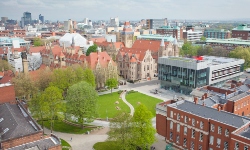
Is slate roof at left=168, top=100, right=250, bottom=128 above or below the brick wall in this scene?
above

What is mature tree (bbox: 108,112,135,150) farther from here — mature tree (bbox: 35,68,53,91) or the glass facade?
the glass facade

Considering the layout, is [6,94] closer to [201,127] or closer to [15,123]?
[15,123]

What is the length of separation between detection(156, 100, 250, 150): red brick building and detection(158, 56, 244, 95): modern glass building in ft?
114

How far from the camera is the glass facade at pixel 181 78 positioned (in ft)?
281

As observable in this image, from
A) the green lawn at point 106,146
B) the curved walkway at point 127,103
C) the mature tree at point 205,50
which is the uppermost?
the mature tree at point 205,50

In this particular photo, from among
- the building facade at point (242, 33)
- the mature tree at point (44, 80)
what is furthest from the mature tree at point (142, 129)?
the building facade at point (242, 33)

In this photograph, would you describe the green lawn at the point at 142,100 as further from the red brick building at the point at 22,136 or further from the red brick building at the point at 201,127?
the red brick building at the point at 22,136

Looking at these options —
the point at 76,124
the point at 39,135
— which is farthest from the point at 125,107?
the point at 39,135

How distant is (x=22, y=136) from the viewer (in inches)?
1554

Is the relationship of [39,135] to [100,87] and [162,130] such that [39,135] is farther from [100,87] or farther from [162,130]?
[100,87]

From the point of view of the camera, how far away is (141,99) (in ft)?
273

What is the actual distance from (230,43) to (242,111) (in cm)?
11260

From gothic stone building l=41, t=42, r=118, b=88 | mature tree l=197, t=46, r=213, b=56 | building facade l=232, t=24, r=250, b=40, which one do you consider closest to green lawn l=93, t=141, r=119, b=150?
gothic stone building l=41, t=42, r=118, b=88

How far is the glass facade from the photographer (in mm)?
85625
